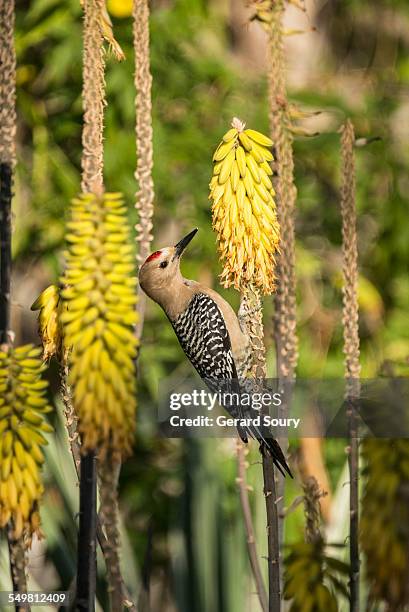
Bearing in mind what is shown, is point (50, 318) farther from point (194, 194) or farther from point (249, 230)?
point (194, 194)

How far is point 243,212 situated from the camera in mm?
1177

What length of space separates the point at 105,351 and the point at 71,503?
40.6 inches

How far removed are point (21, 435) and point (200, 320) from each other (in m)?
0.56

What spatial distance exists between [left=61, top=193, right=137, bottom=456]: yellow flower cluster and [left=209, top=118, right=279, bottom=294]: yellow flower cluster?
0.72 ft

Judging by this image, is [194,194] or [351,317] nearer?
[351,317]

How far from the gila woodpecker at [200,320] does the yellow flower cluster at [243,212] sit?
153 millimetres

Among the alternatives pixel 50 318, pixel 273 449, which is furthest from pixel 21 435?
pixel 273 449

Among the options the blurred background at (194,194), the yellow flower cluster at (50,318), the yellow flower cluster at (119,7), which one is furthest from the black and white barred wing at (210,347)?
the yellow flower cluster at (119,7)

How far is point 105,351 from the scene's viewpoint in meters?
1.00

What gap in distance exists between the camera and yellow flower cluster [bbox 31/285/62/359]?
1.17 metres

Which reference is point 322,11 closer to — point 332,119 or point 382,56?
point 382,56

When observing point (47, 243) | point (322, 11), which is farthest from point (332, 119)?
point (47, 243)

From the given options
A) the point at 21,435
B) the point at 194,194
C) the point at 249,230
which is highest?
the point at 194,194

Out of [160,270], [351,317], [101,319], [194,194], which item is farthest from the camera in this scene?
[194,194]
